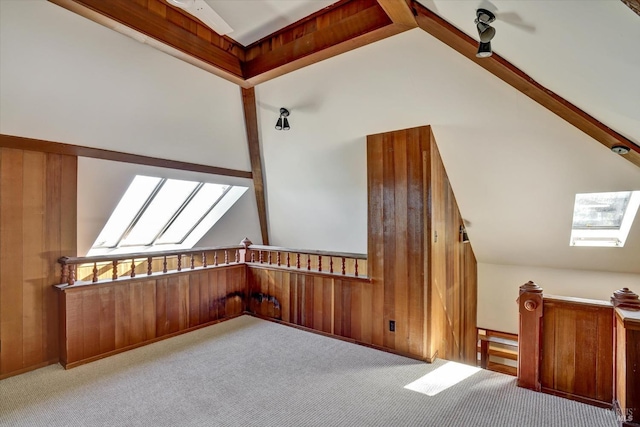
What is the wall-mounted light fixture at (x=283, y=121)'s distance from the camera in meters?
3.45

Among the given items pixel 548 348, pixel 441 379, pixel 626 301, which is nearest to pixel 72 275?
pixel 441 379

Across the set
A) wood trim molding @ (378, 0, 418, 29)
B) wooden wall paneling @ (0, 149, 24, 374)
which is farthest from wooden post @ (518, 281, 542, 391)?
wooden wall paneling @ (0, 149, 24, 374)

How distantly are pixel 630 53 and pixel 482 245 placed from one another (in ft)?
11.1

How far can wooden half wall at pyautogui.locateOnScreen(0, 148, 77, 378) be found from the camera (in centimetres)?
277

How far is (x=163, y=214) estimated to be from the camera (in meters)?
5.02

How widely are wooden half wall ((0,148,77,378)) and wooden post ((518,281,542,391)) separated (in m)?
4.14

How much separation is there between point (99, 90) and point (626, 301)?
4.48 m

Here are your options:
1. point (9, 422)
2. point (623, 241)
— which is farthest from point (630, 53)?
point (9, 422)

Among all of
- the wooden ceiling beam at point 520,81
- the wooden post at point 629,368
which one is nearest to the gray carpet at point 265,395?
the wooden post at point 629,368

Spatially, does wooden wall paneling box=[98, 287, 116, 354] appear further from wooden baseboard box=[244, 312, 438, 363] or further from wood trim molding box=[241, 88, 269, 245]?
wood trim molding box=[241, 88, 269, 245]

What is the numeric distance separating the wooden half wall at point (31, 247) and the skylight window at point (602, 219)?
5.17 metres

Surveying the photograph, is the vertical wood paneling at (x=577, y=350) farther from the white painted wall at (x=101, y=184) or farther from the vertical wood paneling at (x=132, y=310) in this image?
the white painted wall at (x=101, y=184)

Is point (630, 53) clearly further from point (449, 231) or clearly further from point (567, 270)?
point (567, 270)

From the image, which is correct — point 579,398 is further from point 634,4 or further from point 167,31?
point 167,31
